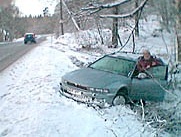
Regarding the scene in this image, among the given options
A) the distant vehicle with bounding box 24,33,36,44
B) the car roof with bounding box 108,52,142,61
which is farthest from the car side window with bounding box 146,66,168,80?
the distant vehicle with bounding box 24,33,36,44

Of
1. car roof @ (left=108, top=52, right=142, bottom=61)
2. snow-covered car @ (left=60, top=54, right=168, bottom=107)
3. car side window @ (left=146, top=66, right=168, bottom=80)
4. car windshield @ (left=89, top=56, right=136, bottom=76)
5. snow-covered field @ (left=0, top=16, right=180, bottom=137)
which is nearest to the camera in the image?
snow-covered field @ (left=0, top=16, right=180, bottom=137)

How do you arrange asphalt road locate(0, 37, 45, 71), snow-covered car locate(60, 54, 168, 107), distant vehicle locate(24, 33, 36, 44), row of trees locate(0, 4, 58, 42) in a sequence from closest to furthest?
1. snow-covered car locate(60, 54, 168, 107)
2. asphalt road locate(0, 37, 45, 71)
3. distant vehicle locate(24, 33, 36, 44)
4. row of trees locate(0, 4, 58, 42)

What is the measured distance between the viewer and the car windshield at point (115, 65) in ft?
31.7

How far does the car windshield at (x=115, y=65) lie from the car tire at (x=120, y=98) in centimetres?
64

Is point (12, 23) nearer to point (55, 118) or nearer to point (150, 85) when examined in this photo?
point (150, 85)

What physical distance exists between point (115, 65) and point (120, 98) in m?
1.29

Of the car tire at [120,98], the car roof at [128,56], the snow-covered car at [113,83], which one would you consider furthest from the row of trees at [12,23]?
the car tire at [120,98]

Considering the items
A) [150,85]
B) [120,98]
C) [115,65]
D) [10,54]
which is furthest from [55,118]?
[10,54]

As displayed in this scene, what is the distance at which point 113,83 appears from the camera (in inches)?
346

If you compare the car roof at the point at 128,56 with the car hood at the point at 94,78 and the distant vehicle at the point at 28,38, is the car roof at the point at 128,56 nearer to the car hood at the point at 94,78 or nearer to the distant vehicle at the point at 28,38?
the car hood at the point at 94,78

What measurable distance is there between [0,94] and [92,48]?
54.7 feet

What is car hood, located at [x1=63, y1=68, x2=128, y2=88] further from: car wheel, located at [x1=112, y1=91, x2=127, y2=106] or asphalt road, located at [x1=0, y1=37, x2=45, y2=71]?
asphalt road, located at [x1=0, y1=37, x2=45, y2=71]

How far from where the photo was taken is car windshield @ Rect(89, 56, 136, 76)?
966cm

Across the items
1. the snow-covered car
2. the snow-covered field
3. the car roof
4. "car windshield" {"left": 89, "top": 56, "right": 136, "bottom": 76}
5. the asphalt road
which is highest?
the car roof
